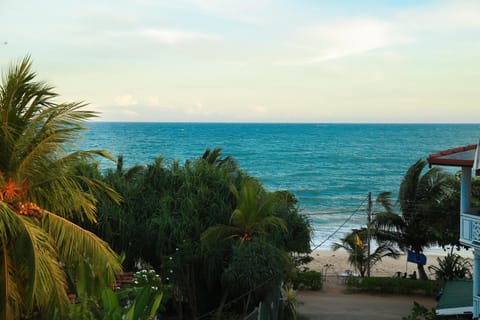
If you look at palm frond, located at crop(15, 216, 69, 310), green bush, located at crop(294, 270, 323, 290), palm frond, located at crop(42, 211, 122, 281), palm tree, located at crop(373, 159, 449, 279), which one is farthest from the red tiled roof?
green bush, located at crop(294, 270, 323, 290)

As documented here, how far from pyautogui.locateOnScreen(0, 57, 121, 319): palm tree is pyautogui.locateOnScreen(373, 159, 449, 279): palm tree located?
54.1ft

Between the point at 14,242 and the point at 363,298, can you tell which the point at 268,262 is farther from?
the point at 363,298

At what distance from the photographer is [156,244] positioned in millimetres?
14688

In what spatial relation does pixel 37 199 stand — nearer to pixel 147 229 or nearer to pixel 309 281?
pixel 147 229

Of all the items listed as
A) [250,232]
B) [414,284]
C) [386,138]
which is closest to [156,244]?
[250,232]

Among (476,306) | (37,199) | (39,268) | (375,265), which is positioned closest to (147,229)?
(37,199)

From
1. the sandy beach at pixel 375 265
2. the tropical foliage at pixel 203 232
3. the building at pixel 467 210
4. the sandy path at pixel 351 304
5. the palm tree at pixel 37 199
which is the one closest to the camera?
the palm tree at pixel 37 199

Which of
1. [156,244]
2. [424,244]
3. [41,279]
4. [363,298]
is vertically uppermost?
[41,279]

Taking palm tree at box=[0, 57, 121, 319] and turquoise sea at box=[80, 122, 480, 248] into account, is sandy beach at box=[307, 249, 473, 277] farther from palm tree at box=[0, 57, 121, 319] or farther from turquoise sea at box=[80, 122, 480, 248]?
palm tree at box=[0, 57, 121, 319]

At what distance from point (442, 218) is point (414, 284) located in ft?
9.53

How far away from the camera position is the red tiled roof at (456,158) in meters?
12.3

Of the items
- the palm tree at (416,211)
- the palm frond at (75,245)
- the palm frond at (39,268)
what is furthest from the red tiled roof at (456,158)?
the palm frond at (39,268)

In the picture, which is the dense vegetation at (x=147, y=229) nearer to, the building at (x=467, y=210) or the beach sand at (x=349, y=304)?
the beach sand at (x=349, y=304)

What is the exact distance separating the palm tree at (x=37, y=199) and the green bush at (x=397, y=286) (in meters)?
15.1
